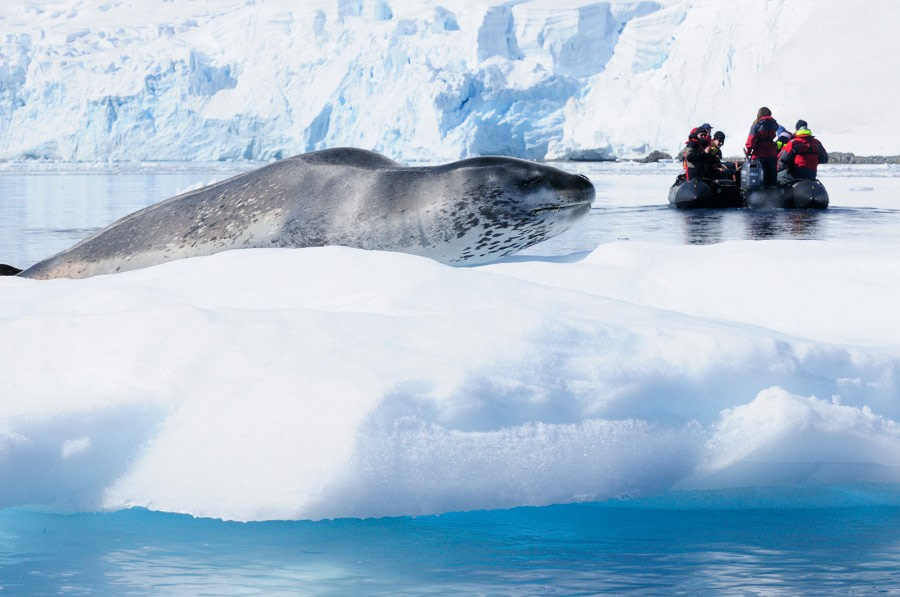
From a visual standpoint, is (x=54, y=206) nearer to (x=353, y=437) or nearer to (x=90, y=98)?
(x=353, y=437)

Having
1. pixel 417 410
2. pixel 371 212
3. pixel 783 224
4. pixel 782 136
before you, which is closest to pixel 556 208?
pixel 371 212

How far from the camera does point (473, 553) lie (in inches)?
80.3

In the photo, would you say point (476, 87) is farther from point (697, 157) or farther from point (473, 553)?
point (473, 553)

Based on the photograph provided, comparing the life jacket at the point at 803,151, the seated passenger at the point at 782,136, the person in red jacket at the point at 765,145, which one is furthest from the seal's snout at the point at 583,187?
the seated passenger at the point at 782,136

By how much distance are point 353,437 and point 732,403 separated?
0.90 metres

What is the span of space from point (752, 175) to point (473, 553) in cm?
1157

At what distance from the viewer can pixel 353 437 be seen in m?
2.11

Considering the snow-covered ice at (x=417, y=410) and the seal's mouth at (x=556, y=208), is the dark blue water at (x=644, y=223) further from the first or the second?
the snow-covered ice at (x=417, y=410)

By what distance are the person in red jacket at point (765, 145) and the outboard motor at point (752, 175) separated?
0.64 ft

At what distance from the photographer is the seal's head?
199 inches

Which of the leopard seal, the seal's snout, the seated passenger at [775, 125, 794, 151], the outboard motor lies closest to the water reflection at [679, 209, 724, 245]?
the outboard motor

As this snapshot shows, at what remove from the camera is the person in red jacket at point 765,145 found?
1298cm

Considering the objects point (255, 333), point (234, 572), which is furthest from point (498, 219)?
point (234, 572)

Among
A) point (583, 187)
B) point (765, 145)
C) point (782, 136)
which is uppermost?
point (782, 136)
